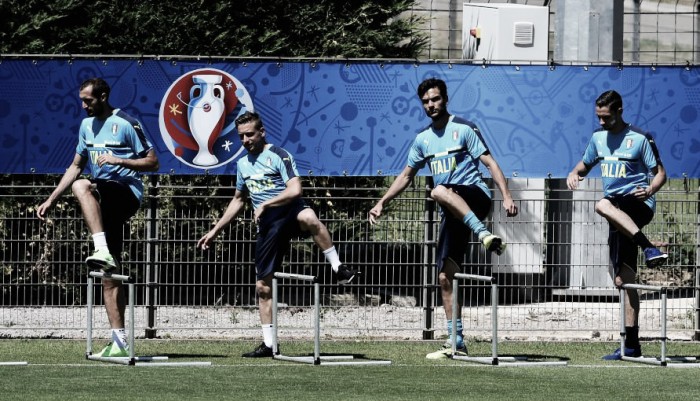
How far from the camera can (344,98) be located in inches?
535

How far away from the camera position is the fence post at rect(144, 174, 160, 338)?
13.7 meters

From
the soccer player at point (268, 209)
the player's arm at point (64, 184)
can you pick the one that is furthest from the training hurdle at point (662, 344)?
the player's arm at point (64, 184)

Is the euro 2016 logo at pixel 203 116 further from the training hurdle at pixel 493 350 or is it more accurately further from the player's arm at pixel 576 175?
the player's arm at pixel 576 175

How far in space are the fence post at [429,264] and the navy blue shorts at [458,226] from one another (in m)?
1.97

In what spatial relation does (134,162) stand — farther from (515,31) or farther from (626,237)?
(515,31)

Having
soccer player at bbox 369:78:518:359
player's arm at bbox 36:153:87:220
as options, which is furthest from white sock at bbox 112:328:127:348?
soccer player at bbox 369:78:518:359

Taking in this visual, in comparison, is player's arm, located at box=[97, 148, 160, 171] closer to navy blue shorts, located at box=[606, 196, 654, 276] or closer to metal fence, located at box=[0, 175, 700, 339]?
metal fence, located at box=[0, 175, 700, 339]

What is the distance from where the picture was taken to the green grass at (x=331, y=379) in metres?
9.23

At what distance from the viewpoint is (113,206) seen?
11.3 m

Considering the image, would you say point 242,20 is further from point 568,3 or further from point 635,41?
point 635,41

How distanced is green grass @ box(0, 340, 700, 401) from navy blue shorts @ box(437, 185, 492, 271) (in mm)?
836

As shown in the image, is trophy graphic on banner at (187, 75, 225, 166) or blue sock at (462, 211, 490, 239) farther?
trophy graphic on banner at (187, 75, 225, 166)

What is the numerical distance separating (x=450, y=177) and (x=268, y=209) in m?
1.41

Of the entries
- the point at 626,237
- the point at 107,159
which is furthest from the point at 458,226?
the point at 107,159
